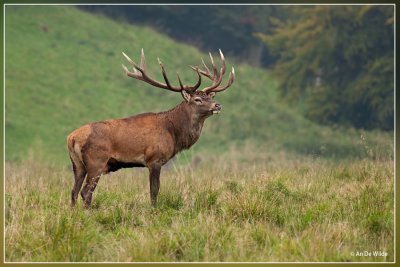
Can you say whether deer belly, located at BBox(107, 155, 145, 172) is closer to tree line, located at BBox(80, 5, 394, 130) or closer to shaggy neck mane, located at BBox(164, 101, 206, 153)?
shaggy neck mane, located at BBox(164, 101, 206, 153)

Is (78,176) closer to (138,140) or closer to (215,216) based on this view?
(138,140)

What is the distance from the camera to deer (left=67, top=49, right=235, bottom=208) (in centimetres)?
1024

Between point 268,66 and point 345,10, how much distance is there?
14510 millimetres

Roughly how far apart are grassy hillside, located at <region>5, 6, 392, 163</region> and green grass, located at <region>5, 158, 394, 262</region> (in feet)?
54.6

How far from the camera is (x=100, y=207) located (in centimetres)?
1018

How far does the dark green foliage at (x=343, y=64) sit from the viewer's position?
2998 centimetres

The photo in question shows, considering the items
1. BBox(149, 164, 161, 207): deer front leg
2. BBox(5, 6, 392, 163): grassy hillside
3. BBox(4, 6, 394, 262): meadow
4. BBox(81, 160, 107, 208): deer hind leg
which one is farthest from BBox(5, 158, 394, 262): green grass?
BBox(5, 6, 392, 163): grassy hillside

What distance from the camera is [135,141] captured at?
10539 millimetres

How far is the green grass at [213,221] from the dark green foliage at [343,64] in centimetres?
1904

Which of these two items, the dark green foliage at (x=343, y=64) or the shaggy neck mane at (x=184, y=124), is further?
the dark green foliage at (x=343, y=64)

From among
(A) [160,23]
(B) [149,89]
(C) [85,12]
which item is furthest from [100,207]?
(A) [160,23]

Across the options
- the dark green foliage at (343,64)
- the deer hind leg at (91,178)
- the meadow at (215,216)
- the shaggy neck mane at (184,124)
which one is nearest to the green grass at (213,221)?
the meadow at (215,216)

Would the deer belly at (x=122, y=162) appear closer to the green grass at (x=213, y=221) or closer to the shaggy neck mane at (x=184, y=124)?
the green grass at (x=213, y=221)

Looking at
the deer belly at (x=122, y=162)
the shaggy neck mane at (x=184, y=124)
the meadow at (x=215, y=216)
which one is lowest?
the meadow at (x=215, y=216)
